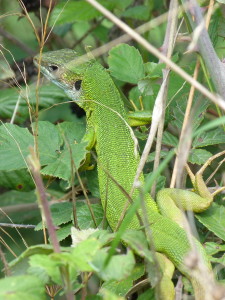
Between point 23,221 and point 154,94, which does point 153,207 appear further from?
point 23,221

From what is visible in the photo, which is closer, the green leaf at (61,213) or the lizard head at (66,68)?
the green leaf at (61,213)

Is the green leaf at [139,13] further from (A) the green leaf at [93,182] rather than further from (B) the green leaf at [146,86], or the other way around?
(A) the green leaf at [93,182]

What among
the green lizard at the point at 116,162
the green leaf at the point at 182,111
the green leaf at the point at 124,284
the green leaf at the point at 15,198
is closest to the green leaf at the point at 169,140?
the green leaf at the point at 182,111

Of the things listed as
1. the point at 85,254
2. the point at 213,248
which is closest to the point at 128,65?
the point at 213,248

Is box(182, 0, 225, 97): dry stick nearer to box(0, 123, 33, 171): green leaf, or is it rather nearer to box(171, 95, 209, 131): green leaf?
box(171, 95, 209, 131): green leaf

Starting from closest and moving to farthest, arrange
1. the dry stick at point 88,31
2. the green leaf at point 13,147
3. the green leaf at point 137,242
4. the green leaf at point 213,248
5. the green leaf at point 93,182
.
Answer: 1. the green leaf at point 137,242
2. the green leaf at point 213,248
3. the green leaf at point 13,147
4. the green leaf at point 93,182
5. the dry stick at point 88,31

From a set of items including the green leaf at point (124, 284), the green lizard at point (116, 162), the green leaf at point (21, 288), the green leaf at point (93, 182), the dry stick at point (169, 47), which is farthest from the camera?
the green leaf at point (93, 182)

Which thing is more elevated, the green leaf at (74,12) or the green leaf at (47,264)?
the green leaf at (74,12)

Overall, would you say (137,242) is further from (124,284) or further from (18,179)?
(18,179)
